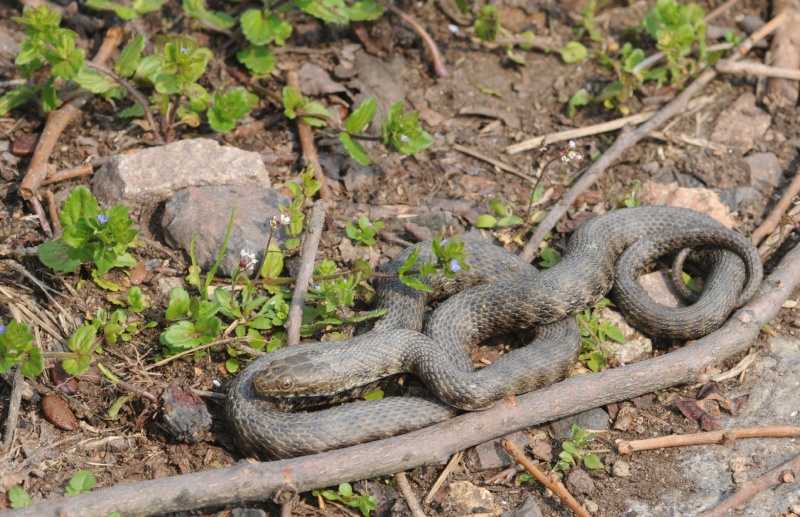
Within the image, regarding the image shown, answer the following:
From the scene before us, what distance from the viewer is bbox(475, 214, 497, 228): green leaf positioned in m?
8.33

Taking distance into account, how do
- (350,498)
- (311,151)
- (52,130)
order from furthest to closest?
(311,151), (52,130), (350,498)

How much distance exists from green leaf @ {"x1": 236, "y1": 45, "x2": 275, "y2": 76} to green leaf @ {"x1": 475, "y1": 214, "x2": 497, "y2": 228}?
2.93 meters

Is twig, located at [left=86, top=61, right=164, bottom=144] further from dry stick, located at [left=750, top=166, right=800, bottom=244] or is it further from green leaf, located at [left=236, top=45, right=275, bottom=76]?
dry stick, located at [left=750, top=166, right=800, bottom=244]

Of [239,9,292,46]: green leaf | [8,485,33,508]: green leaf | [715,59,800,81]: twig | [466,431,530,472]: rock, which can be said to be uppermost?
[715,59,800,81]: twig

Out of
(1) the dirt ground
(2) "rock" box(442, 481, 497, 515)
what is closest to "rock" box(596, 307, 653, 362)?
(1) the dirt ground

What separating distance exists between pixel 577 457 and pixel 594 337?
4.33ft

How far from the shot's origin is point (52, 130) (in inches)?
327

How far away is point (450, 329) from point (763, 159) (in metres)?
4.52

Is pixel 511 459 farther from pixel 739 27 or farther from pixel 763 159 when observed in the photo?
pixel 739 27

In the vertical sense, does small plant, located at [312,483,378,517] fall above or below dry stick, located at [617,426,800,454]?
below

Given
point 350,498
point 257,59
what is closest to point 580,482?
point 350,498

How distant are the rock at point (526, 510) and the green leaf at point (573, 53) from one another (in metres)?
5.84

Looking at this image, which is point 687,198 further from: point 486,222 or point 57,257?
point 57,257

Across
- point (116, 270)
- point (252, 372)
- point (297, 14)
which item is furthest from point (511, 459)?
point (297, 14)
